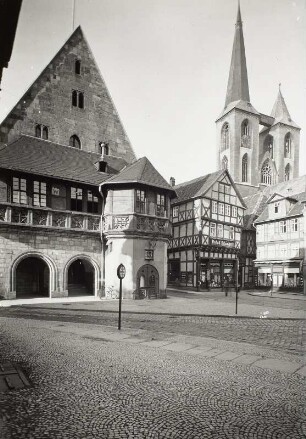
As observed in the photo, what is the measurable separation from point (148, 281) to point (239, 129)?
156 feet

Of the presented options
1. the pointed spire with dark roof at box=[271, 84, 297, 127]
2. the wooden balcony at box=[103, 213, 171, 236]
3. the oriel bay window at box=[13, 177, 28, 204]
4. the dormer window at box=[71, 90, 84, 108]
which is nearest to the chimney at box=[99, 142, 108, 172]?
the dormer window at box=[71, 90, 84, 108]

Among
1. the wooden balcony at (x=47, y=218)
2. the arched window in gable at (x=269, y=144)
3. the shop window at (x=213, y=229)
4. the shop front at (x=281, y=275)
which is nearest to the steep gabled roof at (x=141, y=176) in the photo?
the wooden balcony at (x=47, y=218)

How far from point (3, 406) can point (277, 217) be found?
36.9 meters

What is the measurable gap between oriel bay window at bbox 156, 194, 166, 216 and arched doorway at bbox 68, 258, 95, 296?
598cm

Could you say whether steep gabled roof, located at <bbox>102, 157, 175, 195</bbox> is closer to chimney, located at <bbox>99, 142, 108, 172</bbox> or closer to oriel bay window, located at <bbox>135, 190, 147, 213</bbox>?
oriel bay window, located at <bbox>135, 190, 147, 213</bbox>

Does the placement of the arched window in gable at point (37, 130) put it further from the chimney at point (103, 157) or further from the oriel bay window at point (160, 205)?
the oriel bay window at point (160, 205)

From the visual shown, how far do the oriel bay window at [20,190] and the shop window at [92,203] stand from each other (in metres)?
4.00

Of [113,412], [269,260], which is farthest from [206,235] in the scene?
[113,412]

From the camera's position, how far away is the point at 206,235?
34906 mm

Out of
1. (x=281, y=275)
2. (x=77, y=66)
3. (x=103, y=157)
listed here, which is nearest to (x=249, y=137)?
(x=281, y=275)

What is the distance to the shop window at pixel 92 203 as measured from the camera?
23047 mm

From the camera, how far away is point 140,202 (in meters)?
22.7

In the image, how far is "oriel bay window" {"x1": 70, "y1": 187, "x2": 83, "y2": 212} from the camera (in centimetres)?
2244

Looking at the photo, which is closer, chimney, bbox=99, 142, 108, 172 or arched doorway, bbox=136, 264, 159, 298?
arched doorway, bbox=136, 264, 159, 298
